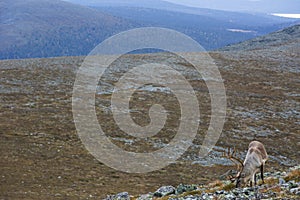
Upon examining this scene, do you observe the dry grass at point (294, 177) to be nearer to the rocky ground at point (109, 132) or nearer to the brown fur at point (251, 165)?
the rocky ground at point (109, 132)

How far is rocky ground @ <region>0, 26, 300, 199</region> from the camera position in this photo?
80.5ft

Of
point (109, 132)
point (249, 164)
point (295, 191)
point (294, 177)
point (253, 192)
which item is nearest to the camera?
point (295, 191)

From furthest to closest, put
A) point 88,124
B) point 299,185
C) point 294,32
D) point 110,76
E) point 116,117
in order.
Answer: point 294,32, point 110,76, point 116,117, point 88,124, point 299,185

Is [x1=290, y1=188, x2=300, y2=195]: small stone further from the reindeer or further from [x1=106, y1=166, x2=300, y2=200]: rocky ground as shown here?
the reindeer

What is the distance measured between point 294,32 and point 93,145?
134m

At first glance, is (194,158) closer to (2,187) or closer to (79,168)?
(79,168)

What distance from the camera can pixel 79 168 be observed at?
27.2 m

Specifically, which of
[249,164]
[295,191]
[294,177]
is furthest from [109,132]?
[295,191]

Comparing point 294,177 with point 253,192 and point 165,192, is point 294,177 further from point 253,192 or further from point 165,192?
point 165,192

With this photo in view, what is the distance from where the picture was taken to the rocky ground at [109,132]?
80.5 ft

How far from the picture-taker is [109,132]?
1399 inches

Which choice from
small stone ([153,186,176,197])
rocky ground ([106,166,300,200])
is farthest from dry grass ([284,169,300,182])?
small stone ([153,186,176,197])

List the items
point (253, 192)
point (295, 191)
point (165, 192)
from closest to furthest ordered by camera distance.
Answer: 1. point (295, 191)
2. point (253, 192)
3. point (165, 192)

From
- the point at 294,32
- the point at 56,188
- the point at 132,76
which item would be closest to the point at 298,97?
the point at 132,76
